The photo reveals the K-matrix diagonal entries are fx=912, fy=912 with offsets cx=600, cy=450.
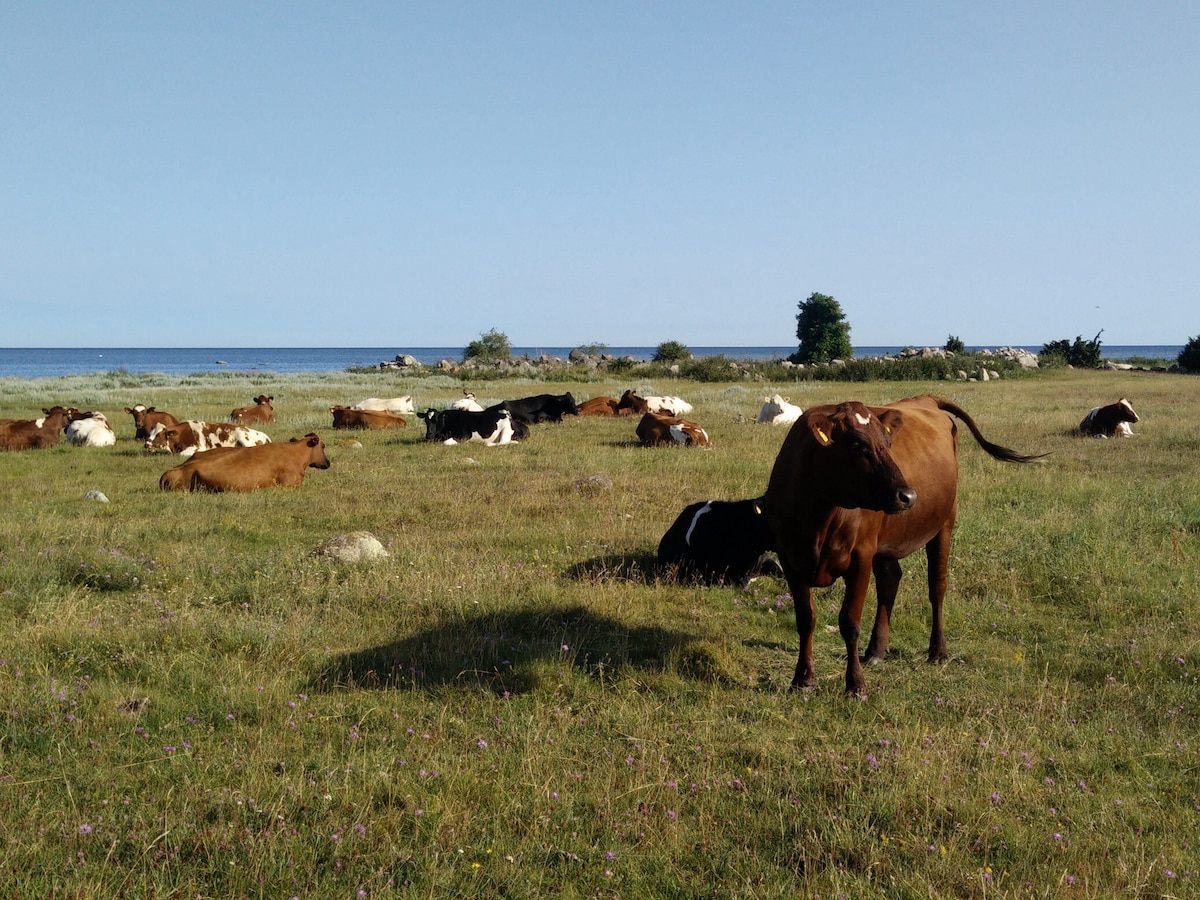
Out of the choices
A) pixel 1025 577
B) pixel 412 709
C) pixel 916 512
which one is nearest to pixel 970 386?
pixel 1025 577

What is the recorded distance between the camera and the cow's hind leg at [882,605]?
6914 millimetres

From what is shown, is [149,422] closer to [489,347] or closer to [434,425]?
[434,425]

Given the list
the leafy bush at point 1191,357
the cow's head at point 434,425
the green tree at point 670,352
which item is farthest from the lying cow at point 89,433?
the leafy bush at point 1191,357

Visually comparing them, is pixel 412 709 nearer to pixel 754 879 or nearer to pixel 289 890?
pixel 289 890

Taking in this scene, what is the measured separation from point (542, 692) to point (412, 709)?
847mm

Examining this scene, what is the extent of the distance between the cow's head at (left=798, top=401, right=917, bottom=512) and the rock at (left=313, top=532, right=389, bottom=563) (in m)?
4.89

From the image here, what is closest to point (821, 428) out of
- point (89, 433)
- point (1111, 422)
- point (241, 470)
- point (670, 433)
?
point (241, 470)

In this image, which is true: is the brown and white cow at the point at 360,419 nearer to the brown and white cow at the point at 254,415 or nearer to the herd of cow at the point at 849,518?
the brown and white cow at the point at 254,415

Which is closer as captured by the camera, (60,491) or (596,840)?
(596,840)

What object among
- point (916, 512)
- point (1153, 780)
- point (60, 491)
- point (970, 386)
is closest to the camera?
point (1153, 780)

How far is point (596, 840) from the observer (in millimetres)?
4172

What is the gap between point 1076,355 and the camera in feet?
190

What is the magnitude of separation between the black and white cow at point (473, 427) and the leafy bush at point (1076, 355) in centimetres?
4476

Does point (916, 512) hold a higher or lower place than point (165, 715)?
higher
